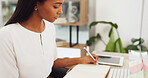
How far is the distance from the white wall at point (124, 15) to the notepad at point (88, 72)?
1395 mm

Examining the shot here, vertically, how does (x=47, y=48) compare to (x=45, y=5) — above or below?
below

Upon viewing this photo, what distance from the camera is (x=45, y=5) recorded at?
0.86 metres

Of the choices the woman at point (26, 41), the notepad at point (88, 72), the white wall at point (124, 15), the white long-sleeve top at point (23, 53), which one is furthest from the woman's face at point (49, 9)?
the white wall at point (124, 15)

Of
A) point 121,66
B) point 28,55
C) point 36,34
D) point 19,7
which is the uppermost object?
point 19,7

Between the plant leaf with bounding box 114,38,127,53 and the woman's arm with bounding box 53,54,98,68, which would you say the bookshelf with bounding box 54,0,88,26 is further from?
the woman's arm with bounding box 53,54,98,68

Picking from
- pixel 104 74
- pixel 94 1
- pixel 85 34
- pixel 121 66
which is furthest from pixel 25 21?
pixel 85 34

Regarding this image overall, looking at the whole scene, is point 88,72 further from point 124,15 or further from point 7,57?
point 124,15

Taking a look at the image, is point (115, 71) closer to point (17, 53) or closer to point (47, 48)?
point (47, 48)

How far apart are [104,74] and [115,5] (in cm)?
158

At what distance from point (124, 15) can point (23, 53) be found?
5.66ft

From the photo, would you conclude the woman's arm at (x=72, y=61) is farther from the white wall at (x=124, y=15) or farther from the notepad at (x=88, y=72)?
the white wall at (x=124, y=15)

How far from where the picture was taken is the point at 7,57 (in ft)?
2.70

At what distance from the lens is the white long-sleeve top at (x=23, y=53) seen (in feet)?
2.71

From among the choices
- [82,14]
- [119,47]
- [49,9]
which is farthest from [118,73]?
[82,14]
